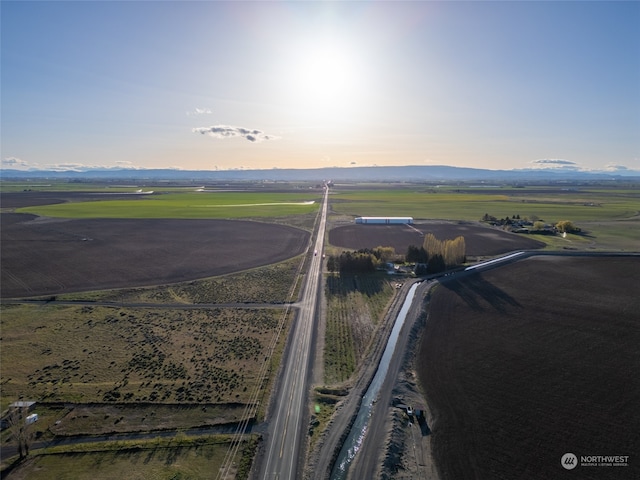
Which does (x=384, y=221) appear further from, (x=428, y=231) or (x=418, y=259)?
(x=418, y=259)

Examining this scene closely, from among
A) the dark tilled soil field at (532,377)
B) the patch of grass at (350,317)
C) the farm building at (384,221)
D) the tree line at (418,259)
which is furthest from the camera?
the farm building at (384,221)

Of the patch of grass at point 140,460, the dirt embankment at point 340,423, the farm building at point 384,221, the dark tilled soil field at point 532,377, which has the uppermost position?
the farm building at point 384,221

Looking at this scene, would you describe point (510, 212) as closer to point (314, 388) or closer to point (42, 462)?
point (314, 388)

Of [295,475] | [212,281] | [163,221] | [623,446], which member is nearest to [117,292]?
[212,281]

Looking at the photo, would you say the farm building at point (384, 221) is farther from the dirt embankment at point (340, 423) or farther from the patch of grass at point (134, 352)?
the dirt embankment at point (340, 423)

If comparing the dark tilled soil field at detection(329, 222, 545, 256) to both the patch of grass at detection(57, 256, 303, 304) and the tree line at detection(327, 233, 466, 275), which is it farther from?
the patch of grass at detection(57, 256, 303, 304)

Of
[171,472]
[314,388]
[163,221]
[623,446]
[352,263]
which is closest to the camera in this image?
[171,472]

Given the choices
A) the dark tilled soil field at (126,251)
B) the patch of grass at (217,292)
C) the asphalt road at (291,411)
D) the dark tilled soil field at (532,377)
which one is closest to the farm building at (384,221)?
the dark tilled soil field at (126,251)
